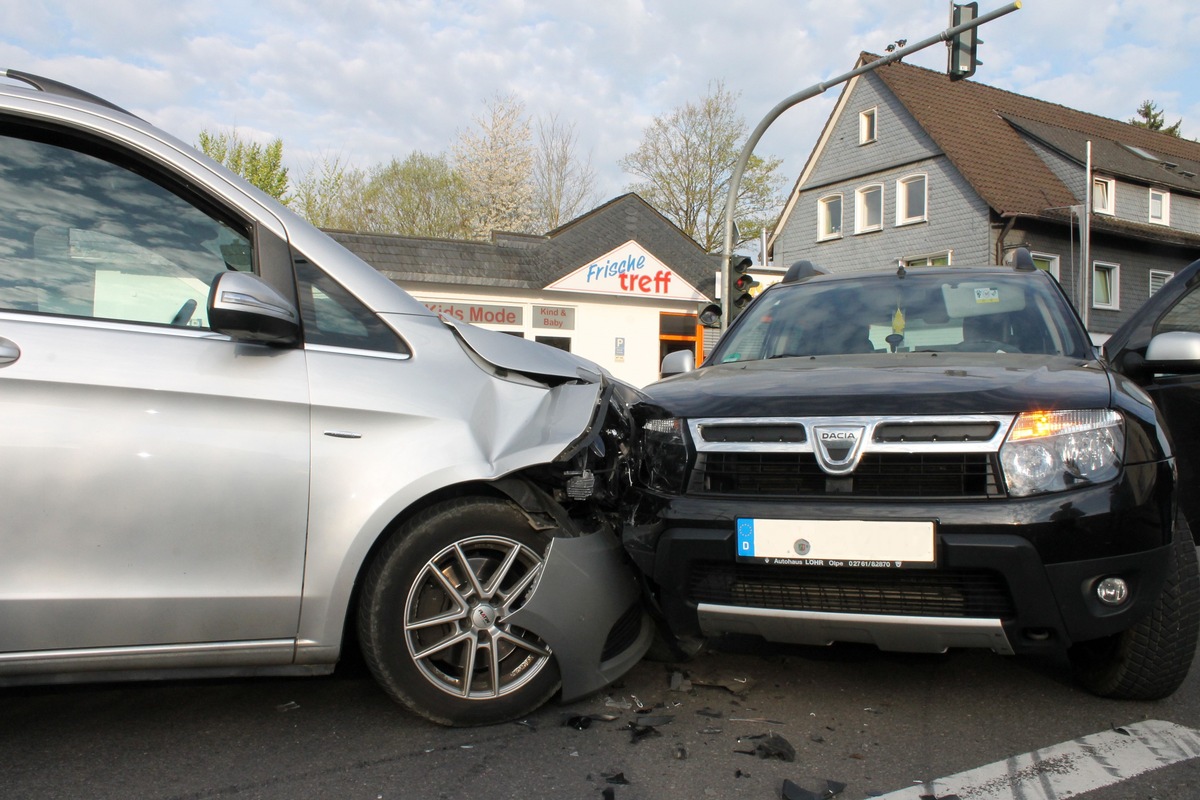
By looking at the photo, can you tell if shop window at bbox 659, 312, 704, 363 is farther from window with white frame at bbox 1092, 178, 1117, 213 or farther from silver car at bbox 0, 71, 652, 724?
silver car at bbox 0, 71, 652, 724

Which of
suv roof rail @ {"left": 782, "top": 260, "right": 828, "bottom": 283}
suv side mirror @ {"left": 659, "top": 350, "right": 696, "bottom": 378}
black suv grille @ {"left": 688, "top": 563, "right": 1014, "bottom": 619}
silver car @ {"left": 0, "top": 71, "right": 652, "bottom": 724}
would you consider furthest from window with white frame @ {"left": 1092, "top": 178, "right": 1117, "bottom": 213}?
silver car @ {"left": 0, "top": 71, "right": 652, "bottom": 724}

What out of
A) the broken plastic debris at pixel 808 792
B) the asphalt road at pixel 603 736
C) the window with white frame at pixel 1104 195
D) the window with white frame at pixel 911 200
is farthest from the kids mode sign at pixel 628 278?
the broken plastic debris at pixel 808 792

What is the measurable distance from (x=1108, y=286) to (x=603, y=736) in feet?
111

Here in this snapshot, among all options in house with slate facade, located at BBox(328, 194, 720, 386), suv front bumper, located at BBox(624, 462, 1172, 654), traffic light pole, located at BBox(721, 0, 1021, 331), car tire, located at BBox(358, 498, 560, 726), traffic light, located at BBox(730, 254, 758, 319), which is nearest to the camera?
suv front bumper, located at BBox(624, 462, 1172, 654)

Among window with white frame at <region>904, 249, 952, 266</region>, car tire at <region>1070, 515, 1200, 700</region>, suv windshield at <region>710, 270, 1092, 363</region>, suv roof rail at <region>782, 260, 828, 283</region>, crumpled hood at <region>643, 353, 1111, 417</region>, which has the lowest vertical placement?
car tire at <region>1070, 515, 1200, 700</region>

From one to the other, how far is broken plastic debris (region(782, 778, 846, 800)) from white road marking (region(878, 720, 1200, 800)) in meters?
0.12

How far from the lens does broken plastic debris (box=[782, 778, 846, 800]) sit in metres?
2.64

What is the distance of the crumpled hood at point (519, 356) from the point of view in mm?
3281

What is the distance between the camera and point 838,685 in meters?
3.60

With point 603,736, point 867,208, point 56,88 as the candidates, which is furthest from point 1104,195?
point 56,88

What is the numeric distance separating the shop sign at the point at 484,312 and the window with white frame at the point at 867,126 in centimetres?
1785

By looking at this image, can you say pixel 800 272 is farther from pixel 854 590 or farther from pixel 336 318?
pixel 336 318

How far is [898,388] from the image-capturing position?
9.95ft

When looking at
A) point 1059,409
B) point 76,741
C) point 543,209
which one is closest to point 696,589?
point 1059,409
